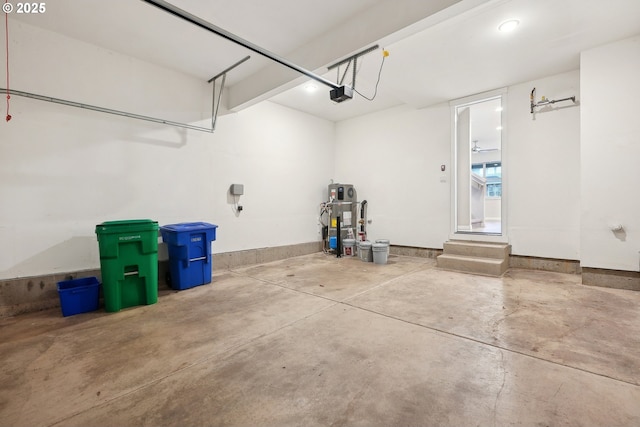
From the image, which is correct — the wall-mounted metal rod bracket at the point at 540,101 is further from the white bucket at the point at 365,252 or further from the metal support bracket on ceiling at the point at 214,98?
the metal support bracket on ceiling at the point at 214,98

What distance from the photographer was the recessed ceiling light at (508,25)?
2.97 m

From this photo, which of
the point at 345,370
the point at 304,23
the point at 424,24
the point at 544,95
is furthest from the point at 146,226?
the point at 544,95

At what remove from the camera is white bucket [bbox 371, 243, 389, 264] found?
5.11 m

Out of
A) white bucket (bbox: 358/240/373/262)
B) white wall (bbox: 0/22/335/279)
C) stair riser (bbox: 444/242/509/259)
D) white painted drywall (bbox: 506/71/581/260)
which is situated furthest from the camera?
white bucket (bbox: 358/240/373/262)

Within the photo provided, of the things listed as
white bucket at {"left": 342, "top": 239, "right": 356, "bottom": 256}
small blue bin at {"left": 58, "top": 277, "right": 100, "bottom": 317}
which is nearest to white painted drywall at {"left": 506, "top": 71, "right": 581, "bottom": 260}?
white bucket at {"left": 342, "top": 239, "right": 356, "bottom": 256}

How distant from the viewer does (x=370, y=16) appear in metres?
2.77

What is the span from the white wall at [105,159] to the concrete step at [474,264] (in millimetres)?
3361

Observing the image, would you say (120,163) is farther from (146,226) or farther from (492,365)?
(492,365)

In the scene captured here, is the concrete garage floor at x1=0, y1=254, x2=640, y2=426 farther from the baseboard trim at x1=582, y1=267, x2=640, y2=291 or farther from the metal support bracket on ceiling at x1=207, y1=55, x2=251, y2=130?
the metal support bracket on ceiling at x1=207, y1=55, x2=251, y2=130

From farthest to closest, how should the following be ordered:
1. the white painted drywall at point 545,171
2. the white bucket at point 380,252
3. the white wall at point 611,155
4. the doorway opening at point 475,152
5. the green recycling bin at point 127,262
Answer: the white bucket at point 380,252, the doorway opening at point 475,152, the white painted drywall at point 545,171, the white wall at point 611,155, the green recycling bin at point 127,262

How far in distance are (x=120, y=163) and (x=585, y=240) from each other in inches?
253

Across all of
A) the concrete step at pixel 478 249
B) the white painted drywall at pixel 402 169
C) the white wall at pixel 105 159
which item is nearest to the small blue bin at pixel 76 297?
the white wall at pixel 105 159

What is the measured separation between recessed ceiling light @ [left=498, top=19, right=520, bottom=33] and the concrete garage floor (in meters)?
3.17

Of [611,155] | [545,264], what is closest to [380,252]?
[545,264]
